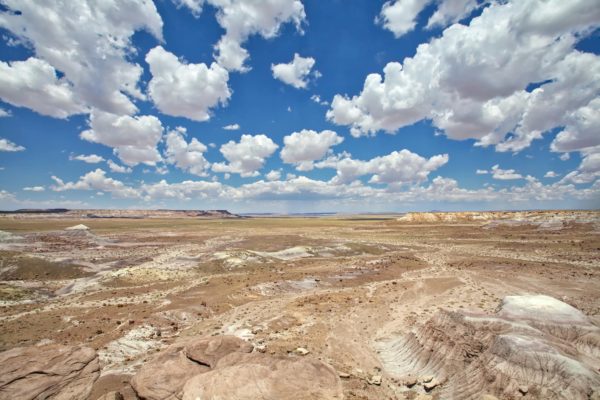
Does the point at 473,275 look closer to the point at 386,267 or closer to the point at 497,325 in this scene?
the point at 386,267

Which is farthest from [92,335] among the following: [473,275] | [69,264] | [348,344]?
[473,275]

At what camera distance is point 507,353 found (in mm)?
10586

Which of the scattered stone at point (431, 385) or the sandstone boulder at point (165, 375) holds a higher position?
the sandstone boulder at point (165, 375)

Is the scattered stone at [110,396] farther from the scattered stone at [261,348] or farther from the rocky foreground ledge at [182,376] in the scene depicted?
the scattered stone at [261,348]

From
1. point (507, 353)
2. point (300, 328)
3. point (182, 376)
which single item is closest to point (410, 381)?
point (507, 353)

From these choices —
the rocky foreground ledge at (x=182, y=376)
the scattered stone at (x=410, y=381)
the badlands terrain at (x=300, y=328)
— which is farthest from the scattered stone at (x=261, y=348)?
the scattered stone at (x=410, y=381)

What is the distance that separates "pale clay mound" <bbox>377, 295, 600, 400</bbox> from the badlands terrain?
52 mm

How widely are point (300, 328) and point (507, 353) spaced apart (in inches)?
470

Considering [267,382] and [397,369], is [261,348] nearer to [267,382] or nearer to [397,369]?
[397,369]

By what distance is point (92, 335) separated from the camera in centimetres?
1842

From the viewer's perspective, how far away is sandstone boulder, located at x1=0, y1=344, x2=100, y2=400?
9.23 metres

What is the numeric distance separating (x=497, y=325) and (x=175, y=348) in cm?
1297

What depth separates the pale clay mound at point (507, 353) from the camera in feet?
30.6

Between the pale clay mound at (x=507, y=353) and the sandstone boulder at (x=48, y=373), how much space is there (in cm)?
1216
